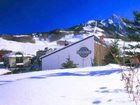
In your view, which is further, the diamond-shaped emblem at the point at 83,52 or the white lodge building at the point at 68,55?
the diamond-shaped emblem at the point at 83,52

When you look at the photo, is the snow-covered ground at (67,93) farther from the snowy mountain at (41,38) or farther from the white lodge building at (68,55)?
the snowy mountain at (41,38)

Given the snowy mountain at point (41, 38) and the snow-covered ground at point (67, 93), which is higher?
the snowy mountain at point (41, 38)

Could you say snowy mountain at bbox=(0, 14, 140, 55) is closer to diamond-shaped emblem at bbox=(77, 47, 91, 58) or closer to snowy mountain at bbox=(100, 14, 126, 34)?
diamond-shaped emblem at bbox=(77, 47, 91, 58)

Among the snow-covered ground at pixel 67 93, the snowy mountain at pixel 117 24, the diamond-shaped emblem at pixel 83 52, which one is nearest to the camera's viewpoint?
the snow-covered ground at pixel 67 93

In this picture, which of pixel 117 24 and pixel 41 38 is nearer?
pixel 117 24

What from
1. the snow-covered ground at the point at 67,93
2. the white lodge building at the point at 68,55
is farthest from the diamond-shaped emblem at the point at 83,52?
the snow-covered ground at the point at 67,93

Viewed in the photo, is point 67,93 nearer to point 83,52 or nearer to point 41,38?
point 83,52

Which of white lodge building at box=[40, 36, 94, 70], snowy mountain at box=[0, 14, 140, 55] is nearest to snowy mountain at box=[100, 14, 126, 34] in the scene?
white lodge building at box=[40, 36, 94, 70]

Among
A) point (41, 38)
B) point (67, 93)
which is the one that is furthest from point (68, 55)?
point (41, 38)

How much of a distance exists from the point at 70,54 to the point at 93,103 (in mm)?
37643

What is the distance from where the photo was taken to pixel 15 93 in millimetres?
7387

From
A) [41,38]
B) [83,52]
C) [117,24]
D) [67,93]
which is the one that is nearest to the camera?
[117,24]

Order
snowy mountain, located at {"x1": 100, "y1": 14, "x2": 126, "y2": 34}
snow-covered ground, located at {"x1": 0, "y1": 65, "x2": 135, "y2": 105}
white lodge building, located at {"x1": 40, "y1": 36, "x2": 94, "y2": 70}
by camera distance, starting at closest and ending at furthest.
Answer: snow-covered ground, located at {"x1": 0, "y1": 65, "x2": 135, "y2": 105}
snowy mountain, located at {"x1": 100, "y1": 14, "x2": 126, "y2": 34}
white lodge building, located at {"x1": 40, "y1": 36, "x2": 94, "y2": 70}

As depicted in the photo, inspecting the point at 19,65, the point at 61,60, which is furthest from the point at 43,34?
the point at 61,60
